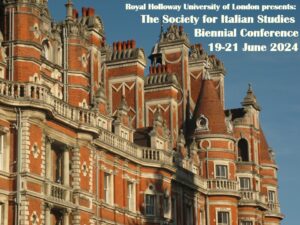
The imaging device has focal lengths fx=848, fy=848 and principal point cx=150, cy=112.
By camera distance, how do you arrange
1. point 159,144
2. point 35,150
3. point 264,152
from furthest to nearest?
point 264,152
point 159,144
point 35,150

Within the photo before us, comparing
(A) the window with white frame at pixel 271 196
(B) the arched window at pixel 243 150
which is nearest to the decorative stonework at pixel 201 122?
(B) the arched window at pixel 243 150

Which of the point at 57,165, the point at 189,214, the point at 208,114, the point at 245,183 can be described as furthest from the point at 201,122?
the point at 57,165

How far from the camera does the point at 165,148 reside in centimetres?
7181

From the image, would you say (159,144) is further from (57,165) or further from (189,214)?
(57,165)

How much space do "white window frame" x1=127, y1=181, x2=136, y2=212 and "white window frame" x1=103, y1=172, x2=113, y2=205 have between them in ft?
10.2

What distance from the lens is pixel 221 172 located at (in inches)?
3231

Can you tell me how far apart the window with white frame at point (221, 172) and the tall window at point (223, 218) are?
357 cm

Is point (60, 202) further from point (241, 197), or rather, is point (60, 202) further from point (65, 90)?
point (241, 197)

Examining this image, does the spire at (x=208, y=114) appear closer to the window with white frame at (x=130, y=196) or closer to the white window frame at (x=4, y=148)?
the window with white frame at (x=130, y=196)

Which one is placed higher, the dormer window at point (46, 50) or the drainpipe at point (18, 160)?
the dormer window at point (46, 50)

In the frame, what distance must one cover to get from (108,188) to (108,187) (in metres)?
0.07

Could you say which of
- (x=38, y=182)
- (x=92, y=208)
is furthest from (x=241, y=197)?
(x=38, y=182)

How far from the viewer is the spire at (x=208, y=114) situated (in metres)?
82.9

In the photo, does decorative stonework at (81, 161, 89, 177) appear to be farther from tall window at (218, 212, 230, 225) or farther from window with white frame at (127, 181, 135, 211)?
tall window at (218, 212, 230, 225)
